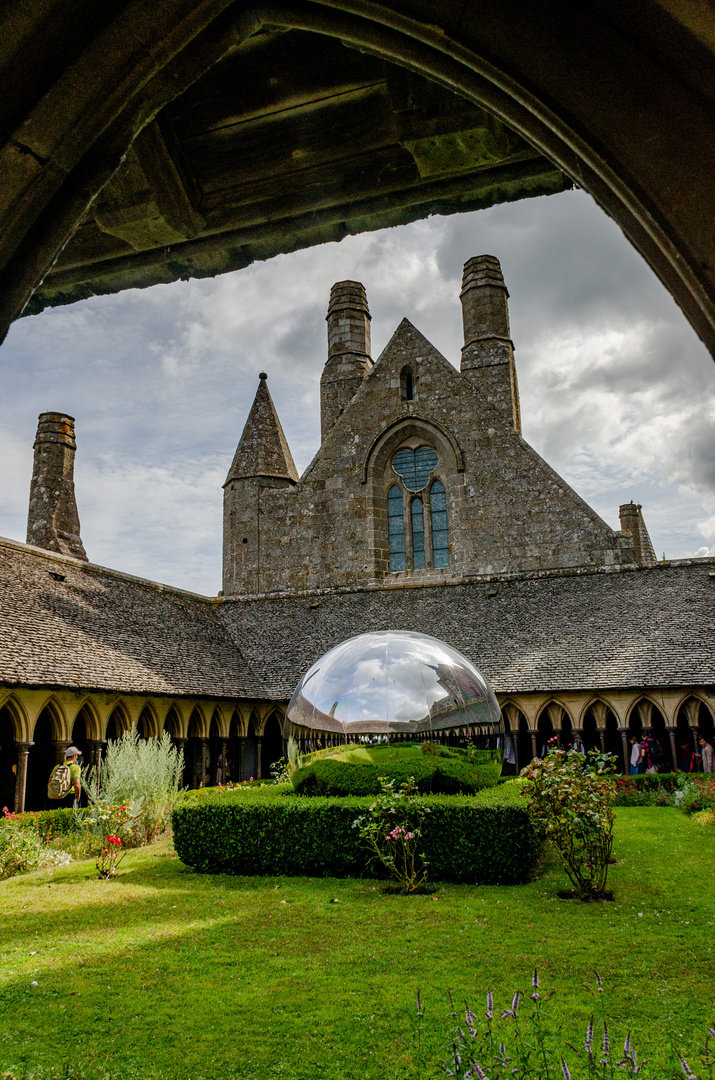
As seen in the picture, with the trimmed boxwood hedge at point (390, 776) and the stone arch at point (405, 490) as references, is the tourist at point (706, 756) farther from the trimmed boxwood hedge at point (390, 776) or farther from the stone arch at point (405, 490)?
the stone arch at point (405, 490)

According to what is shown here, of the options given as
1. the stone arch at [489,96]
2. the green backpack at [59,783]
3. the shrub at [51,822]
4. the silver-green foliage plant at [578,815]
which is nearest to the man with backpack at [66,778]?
the green backpack at [59,783]

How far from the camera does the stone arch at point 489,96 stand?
1585 millimetres

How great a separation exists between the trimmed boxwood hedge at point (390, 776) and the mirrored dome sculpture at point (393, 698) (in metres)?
0.35

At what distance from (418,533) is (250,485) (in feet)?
20.5

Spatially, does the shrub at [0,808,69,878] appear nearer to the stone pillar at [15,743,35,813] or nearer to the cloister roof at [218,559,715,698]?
the stone pillar at [15,743,35,813]

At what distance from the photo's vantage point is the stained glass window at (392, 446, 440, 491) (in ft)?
86.7

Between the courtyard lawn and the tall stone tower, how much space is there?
56.1 feet

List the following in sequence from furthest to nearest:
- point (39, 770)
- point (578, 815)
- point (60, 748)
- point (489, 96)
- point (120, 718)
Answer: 1. point (39, 770)
2. point (120, 718)
3. point (60, 748)
4. point (578, 815)
5. point (489, 96)

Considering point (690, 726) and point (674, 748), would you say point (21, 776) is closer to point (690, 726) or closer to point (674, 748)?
point (674, 748)

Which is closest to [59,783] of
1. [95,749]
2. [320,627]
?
[95,749]

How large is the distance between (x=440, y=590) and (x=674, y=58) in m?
21.9

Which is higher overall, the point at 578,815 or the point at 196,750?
the point at 196,750

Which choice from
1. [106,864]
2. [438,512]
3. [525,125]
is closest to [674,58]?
[525,125]

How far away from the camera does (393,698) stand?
12.0 metres
